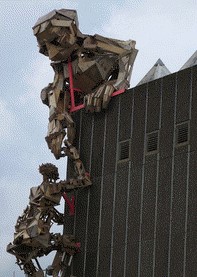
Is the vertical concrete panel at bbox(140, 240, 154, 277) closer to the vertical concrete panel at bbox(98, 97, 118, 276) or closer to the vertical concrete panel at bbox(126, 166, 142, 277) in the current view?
the vertical concrete panel at bbox(126, 166, 142, 277)

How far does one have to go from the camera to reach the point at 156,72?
39844 mm

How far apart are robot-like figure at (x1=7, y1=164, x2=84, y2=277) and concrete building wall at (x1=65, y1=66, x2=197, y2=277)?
0.66 meters

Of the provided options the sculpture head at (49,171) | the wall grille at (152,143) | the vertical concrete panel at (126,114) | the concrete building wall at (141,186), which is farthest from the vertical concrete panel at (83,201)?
the wall grille at (152,143)

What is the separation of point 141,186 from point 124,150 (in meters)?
2.07

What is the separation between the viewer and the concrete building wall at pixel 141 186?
112 feet

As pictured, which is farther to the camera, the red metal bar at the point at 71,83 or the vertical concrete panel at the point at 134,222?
the red metal bar at the point at 71,83

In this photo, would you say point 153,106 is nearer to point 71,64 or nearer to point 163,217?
point 163,217

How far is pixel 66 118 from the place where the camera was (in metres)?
40.5

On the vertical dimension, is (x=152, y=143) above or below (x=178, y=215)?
above

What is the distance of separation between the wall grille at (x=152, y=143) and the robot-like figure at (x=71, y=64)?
4.01 metres

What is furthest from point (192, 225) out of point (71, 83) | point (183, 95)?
point (71, 83)

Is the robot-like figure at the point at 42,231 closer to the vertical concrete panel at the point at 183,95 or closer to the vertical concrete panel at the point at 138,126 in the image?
the vertical concrete panel at the point at 138,126

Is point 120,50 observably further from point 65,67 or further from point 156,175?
point 156,175

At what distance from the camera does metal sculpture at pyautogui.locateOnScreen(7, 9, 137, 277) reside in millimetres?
38938
